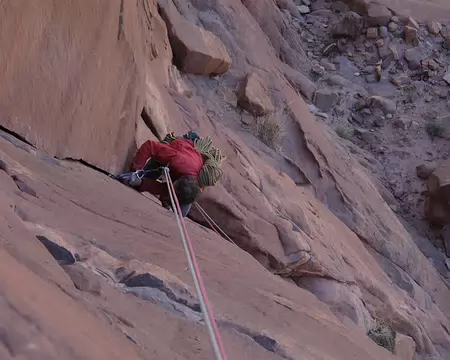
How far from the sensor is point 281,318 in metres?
3.24

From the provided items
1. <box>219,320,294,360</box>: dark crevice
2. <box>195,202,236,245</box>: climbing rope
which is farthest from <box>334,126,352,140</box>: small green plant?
<box>219,320,294,360</box>: dark crevice

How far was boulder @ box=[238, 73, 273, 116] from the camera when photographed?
7379 millimetres

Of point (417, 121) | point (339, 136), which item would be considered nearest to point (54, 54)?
point (339, 136)

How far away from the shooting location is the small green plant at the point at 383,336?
568 centimetres

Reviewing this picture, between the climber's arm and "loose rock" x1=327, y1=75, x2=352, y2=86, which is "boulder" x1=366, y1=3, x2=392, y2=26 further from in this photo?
the climber's arm

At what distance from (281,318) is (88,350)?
5.85ft

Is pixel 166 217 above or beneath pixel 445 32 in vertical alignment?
beneath

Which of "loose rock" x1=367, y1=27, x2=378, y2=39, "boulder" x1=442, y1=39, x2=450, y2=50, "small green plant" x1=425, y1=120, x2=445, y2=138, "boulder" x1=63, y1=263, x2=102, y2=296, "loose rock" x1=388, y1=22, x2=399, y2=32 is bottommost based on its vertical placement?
"small green plant" x1=425, y1=120, x2=445, y2=138

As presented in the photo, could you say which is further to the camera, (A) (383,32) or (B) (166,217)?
(A) (383,32)

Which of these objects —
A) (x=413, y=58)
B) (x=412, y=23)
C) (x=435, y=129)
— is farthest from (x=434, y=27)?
(x=435, y=129)

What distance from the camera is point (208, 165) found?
14.0ft

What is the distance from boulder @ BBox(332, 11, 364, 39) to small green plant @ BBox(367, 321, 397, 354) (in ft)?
27.4

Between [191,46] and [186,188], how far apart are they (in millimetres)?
2888

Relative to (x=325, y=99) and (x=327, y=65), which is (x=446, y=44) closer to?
(x=327, y=65)
